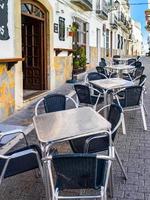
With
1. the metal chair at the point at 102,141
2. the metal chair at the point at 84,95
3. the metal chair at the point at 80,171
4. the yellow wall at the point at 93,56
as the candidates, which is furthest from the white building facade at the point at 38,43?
the metal chair at the point at 80,171

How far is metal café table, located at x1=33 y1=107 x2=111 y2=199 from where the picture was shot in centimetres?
299

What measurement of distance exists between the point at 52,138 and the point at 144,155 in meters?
2.09

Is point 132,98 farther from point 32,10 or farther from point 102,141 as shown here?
point 32,10

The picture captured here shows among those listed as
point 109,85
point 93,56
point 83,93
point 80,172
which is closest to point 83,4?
point 93,56

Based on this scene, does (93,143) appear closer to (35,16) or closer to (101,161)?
(101,161)

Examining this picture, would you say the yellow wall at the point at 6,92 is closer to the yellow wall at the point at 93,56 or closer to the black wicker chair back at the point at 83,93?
the black wicker chair back at the point at 83,93

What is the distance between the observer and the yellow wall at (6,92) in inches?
264

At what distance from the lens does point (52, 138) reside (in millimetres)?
2984

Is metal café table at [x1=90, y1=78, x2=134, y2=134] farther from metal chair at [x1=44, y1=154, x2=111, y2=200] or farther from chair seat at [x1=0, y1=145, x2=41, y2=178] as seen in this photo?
metal chair at [x1=44, y1=154, x2=111, y2=200]

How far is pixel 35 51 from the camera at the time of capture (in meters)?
10.5

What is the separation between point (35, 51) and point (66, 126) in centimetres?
748

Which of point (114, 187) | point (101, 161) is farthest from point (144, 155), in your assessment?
point (101, 161)

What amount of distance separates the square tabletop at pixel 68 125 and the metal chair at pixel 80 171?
15.2 inches

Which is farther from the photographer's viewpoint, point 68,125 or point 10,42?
point 10,42
